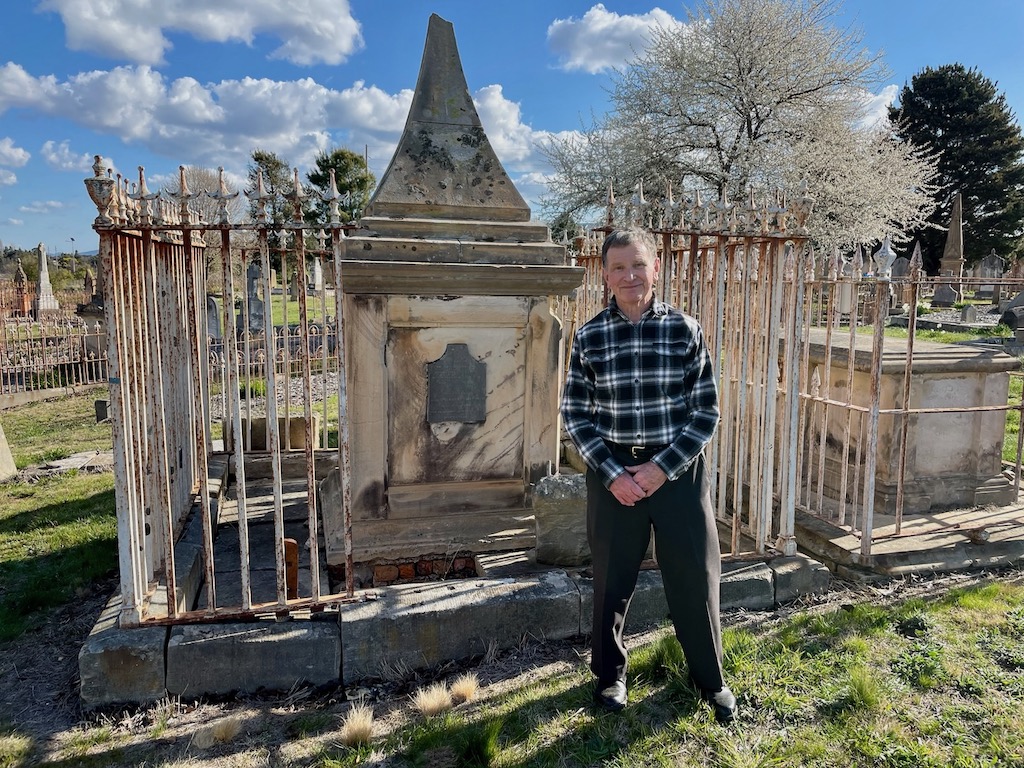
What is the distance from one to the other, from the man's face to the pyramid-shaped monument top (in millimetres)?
2045

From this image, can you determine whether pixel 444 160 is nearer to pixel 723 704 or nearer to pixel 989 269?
pixel 723 704

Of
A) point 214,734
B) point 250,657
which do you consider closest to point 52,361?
point 250,657

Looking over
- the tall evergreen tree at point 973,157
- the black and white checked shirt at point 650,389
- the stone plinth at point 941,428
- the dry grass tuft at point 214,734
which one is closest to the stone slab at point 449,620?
the dry grass tuft at point 214,734

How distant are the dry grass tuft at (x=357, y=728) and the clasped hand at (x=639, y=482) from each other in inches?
54.9

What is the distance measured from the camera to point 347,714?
118 inches

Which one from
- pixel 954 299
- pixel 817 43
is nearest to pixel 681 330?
pixel 817 43

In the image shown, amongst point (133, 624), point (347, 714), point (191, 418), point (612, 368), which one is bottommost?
Result: point (347, 714)

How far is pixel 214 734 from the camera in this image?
2842 mm

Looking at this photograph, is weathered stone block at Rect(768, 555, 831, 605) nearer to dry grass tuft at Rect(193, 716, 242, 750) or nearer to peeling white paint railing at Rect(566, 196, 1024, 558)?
peeling white paint railing at Rect(566, 196, 1024, 558)

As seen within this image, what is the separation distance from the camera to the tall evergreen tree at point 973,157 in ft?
112

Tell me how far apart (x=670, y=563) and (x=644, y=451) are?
0.49 m

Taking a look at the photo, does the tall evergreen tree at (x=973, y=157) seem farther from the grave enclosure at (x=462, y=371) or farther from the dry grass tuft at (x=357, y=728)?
the dry grass tuft at (x=357, y=728)

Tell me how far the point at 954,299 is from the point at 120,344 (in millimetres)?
27269

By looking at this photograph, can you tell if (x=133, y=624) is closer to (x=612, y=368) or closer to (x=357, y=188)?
(x=612, y=368)
